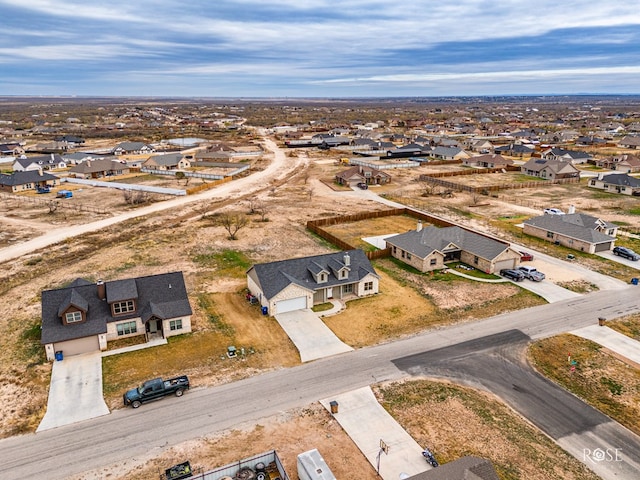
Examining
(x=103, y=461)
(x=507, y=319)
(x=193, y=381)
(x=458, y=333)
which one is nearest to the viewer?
(x=103, y=461)

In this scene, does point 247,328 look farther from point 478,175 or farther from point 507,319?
point 478,175

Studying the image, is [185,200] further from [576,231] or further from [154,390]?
[576,231]

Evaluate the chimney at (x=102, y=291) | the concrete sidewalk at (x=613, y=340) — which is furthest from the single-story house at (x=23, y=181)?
the concrete sidewalk at (x=613, y=340)

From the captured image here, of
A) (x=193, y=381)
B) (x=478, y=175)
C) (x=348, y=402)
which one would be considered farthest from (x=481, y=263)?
(x=478, y=175)

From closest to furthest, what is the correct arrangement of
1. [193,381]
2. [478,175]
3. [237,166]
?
[193,381]
[478,175]
[237,166]

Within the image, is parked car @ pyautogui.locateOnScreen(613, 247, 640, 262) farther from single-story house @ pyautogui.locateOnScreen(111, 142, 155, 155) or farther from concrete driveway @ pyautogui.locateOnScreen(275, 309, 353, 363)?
single-story house @ pyautogui.locateOnScreen(111, 142, 155, 155)

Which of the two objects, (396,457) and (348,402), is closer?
(396,457)

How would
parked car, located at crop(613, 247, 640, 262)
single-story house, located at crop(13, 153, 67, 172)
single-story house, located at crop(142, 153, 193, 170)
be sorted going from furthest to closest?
single-story house, located at crop(142, 153, 193, 170), single-story house, located at crop(13, 153, 67, 172), parked car, located at crop(613, 247, 640, 262)

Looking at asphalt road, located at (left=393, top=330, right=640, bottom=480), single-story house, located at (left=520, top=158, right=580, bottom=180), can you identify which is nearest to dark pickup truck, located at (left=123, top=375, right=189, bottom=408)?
asphalt road, located at (left=393, top=330, right=640, bottom=480)
